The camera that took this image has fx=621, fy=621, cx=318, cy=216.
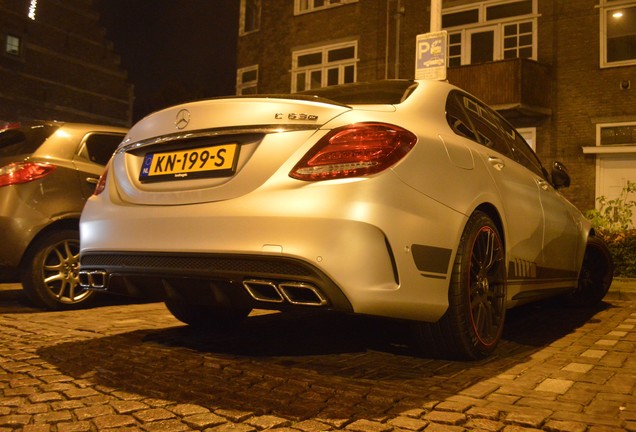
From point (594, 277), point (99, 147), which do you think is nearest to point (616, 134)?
point (594, 277)

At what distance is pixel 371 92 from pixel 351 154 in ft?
3.00

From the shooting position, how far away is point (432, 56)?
9.42m

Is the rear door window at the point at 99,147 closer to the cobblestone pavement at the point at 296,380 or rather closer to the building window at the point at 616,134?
the cobblestone pavement at the point at 296,380

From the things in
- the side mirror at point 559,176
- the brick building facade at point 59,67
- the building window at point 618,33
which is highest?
the brick building facade at point 59,67

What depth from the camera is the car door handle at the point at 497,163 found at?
11.9 ft

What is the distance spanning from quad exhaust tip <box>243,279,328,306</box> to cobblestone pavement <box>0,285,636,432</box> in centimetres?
39

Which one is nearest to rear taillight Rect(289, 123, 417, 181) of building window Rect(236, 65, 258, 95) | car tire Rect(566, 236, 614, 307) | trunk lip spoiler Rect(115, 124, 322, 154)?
trunk lip spoiler Rect(115, 124, 322, 154)

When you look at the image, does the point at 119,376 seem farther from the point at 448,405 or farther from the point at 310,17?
the point at 310,17

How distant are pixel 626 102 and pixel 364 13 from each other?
26.8ft

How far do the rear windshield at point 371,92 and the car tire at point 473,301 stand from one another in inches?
29.8

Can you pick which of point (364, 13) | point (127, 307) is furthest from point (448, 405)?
point (364, 13)

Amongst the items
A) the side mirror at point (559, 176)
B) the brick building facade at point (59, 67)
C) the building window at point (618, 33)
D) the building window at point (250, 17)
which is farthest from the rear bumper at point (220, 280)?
the brick building facade at point (59, 67)

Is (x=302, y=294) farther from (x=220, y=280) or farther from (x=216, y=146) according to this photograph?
(x=216, y=146)

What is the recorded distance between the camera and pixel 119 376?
2838mm
